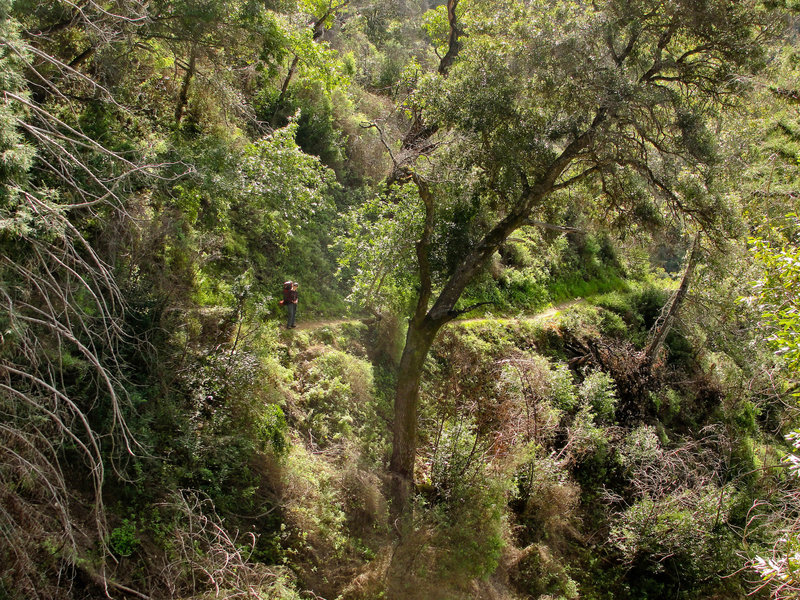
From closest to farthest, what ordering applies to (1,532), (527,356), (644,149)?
(1,532) → (644,149) → (527,356)

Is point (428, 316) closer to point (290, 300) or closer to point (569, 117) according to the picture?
point (290, 300)

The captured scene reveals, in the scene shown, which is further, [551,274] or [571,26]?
[551,274]

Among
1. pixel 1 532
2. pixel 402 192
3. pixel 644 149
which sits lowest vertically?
pixel 1 532

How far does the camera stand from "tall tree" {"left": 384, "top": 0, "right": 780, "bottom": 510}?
848cm

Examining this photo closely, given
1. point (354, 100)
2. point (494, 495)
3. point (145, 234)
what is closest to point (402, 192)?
point (145, 234)

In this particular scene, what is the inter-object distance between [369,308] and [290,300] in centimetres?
280

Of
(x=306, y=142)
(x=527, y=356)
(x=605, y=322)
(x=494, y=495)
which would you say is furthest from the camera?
(x=605, y=322)

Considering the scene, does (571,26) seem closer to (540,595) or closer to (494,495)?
(494,495)

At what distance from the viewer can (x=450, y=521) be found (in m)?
9.12

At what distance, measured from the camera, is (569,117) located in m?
9.19

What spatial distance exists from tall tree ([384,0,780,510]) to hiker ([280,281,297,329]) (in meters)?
3.25

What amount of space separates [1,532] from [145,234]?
4.98 m

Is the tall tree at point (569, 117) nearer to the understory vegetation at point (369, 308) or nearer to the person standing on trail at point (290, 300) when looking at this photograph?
the understory vegetation at point (369, 308)

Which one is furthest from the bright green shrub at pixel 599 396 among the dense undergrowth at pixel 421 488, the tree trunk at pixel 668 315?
the tree trunk at pixel 668 315
